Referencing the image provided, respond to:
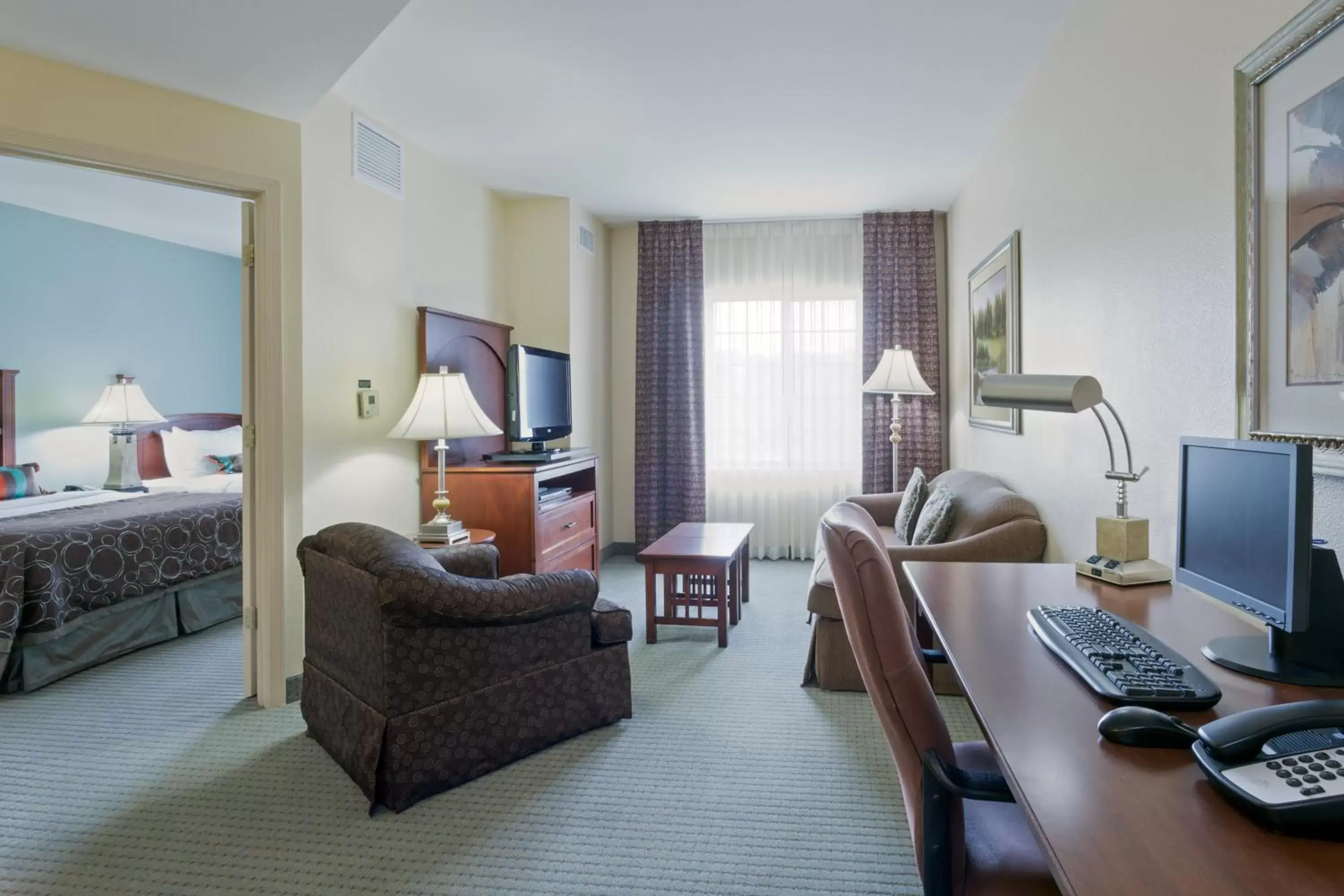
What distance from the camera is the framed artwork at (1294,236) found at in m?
1.29

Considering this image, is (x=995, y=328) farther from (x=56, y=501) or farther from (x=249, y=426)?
(x=56, y=501)

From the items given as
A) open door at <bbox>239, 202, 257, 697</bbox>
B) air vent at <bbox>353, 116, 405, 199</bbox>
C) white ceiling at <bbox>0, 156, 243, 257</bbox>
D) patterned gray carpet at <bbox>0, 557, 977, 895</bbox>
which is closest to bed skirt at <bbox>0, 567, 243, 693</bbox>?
patterned gray carpet at <bbox>0, 557, 977, 895</bbox>

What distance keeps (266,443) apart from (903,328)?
4202 mm

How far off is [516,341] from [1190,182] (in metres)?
3.97

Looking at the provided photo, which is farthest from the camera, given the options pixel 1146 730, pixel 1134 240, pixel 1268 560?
pixel 1134 240

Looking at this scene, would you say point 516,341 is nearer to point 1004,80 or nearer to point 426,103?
point 426,103

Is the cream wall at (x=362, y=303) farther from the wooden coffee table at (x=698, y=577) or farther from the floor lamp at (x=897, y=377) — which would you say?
the floor lamp at (x=897, y=377)

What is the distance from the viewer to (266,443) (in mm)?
2820

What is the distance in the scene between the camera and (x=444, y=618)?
6.92ft

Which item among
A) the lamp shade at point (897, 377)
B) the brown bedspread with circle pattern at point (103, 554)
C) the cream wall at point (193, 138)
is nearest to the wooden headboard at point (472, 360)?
the cream wall at point (193, 138)

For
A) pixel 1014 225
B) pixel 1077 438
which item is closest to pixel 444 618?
pixel 1077 438

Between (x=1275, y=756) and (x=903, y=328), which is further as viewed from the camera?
(x=903, y=328)

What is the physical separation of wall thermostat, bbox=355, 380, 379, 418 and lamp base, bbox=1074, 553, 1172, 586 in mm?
2939

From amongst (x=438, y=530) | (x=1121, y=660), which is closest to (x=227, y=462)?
(x=438, y=530)
